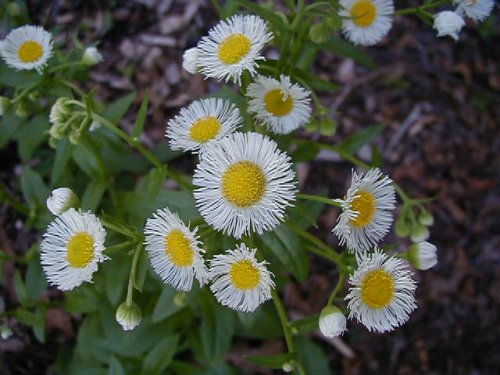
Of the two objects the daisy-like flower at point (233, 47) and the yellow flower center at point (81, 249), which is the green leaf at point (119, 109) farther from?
the yellow flower center at point (81, 249)

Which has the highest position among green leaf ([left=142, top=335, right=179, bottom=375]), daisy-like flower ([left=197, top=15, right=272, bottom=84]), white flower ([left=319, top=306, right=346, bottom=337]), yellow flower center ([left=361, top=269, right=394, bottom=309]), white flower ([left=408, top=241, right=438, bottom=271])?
daisy-like flower ([left=197, top=15, right=272, bottom=84])

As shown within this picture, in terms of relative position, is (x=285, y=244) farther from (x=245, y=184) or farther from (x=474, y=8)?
(x=474, y=8)

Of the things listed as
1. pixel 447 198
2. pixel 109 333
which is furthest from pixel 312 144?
pixel 447 198

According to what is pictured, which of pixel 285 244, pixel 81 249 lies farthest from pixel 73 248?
pixel 285 244

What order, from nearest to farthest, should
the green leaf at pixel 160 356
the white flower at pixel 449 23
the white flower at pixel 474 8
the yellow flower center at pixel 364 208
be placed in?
the yellow flower center at pixel 364 208
the white flower at pixel 449 23
the white flower at pixel 474 8
the green leaf at pixel 160 356

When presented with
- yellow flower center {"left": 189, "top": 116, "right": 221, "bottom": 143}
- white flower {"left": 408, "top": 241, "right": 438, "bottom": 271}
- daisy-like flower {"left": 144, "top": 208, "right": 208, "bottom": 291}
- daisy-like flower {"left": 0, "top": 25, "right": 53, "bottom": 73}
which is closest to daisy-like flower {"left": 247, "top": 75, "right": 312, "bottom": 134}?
yellow flower center {"left": 189, "top": 116, "right": 221, "bottom": 143}

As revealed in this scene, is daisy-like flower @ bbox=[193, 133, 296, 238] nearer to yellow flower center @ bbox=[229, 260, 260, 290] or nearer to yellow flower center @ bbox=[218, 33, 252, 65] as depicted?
yellow flower center @ bbox=[229, 260, 260, 290]

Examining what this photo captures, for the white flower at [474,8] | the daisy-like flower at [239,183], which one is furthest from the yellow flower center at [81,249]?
the white flower at [474,8]
